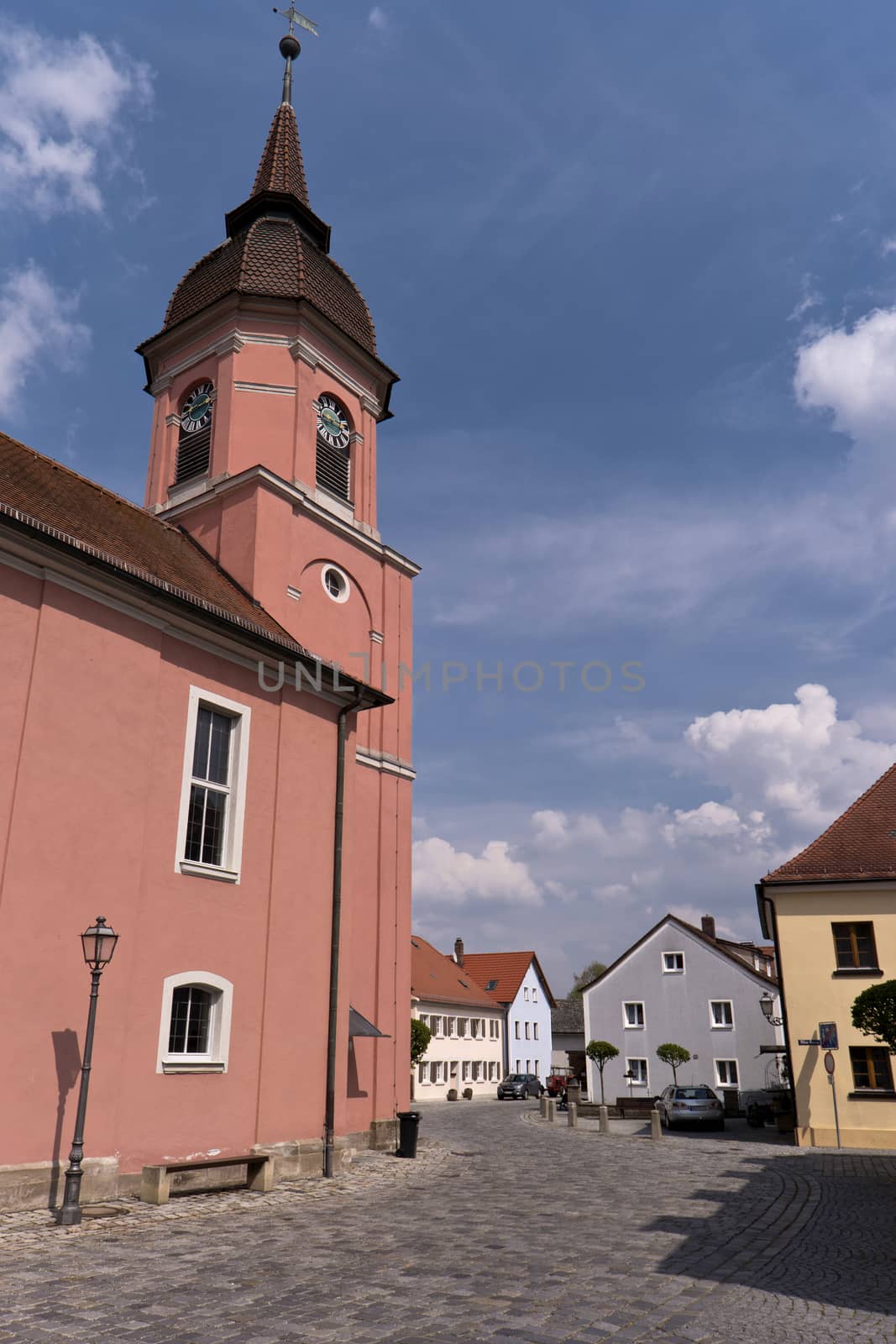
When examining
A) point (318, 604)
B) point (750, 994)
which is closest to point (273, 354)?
point (318, 604)

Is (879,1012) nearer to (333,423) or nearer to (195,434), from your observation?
(333,423)

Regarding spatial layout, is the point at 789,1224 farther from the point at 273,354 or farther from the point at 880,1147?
the point at 273,354

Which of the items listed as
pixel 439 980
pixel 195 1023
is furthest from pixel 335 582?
pixel 439 980

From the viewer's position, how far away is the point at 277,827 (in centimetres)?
1508

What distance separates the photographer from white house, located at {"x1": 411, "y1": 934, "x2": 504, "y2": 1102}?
4897cm

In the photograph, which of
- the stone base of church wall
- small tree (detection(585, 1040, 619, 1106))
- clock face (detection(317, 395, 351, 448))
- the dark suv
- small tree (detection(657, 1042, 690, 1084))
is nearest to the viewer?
the stone base of church wall

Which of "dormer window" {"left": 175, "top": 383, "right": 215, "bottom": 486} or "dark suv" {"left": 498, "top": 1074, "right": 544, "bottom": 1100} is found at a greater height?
"dormer window" {"left": 175, "top": 383, "right": 215, "bottom": 486}

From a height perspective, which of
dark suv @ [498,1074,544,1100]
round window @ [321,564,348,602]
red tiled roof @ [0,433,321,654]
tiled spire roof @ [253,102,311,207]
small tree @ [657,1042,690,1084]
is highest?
tiled spire roof @ [253,102,311,207]

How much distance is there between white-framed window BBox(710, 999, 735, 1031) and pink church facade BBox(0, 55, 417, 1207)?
24831 millimetres

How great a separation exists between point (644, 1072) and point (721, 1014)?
4.23 meters

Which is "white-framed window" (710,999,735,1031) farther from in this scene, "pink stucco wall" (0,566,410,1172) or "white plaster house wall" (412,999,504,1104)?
"pink stucco wall" (0,566,410,1172)

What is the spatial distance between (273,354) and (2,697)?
12890 mm

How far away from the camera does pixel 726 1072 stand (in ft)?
131

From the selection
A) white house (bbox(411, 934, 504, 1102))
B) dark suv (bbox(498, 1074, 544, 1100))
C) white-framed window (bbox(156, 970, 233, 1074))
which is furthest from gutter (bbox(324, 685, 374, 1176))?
dark suv (bbox(498, 1074, 544, 1100))
